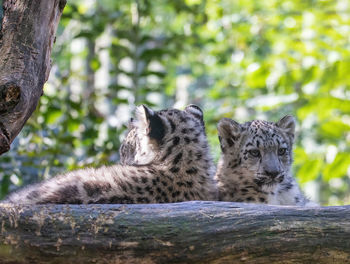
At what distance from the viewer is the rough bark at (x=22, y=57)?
11.3 feet

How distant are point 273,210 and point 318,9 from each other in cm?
581

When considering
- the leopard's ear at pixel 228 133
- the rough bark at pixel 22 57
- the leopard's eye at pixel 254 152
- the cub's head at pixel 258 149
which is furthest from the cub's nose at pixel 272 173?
the rough bark at pixel 22 57

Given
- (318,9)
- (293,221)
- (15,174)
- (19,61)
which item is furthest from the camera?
(318,9)

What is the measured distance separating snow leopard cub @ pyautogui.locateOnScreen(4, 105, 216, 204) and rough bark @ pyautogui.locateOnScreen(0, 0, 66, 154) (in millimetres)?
785

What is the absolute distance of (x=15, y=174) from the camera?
712 centimetres

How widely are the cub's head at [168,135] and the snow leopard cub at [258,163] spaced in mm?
792

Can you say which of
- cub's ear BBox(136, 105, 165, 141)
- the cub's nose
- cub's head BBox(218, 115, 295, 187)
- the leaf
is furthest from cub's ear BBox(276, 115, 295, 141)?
cub's ear BBox(136, 105, 165, 141)

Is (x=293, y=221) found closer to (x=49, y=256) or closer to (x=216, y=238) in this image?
(x=216, y=238)

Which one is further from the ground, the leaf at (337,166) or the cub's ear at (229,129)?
the cub's ear at (229,129)

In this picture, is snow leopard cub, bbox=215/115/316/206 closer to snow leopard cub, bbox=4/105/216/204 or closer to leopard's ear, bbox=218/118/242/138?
leopard's ear, bbox=218/118/242/138

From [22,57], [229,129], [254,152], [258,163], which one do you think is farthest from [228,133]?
[22,57]

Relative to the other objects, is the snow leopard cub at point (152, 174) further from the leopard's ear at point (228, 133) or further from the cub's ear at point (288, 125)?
the cub's ear at point (288, 125)

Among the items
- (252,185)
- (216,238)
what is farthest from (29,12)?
(252,185)

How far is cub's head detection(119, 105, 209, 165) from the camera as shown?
4949 millimetres
